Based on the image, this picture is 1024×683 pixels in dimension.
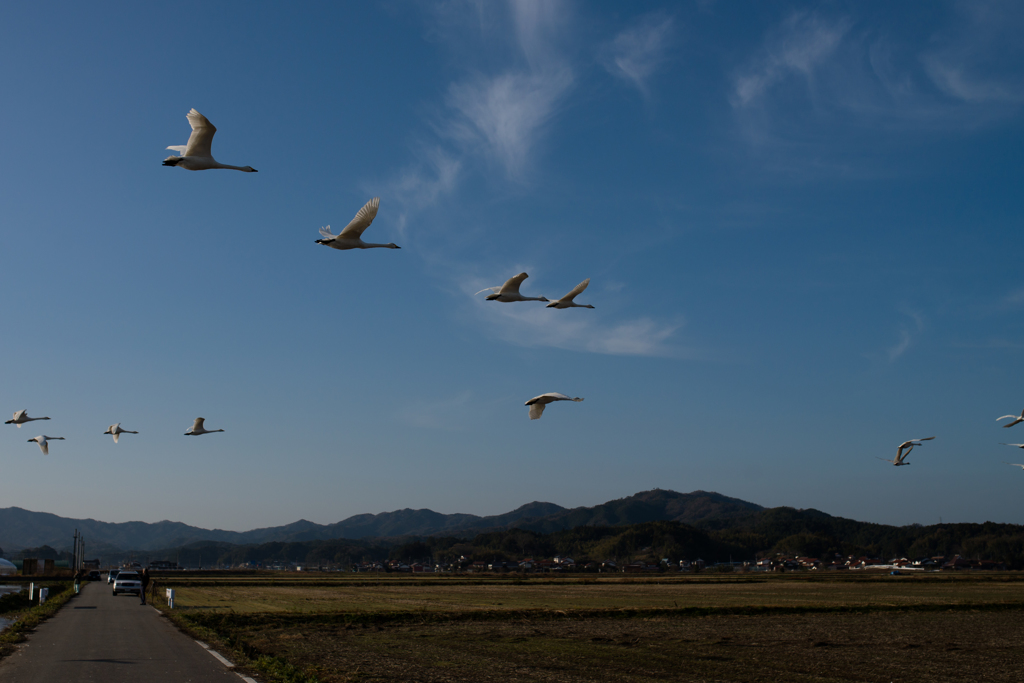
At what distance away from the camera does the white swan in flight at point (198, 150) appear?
13211 millimetres

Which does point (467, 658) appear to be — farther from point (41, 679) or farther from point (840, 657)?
point (840, 657)

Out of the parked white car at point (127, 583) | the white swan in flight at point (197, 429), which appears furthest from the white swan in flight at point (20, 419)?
the parked white car at point (127, 583)

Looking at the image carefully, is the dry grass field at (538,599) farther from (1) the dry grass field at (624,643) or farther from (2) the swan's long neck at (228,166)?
(2) the swan's long neck at (228,166)

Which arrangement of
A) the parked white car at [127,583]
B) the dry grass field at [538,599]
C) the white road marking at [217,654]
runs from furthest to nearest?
the parked white car at [127,583]
the dry grass field at [538,599]
the white road marking at [217,654]

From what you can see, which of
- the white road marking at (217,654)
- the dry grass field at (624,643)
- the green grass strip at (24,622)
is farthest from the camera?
the green grass strip at (24,622)

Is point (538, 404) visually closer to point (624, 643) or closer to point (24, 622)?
point (624, 643)

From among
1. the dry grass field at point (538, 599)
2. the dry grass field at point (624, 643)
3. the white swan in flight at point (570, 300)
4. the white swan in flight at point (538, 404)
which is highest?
the white swan in flight at point (570, 300)

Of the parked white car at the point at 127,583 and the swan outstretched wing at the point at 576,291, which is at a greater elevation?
the swan outstretched wing at the point at 576,291

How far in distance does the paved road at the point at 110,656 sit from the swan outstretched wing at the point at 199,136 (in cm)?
937

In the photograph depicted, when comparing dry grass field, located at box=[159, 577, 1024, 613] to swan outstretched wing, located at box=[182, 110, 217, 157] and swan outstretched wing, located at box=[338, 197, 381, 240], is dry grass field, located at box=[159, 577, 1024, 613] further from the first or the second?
swan outstretched wing, located at box=[182, 110, 217, 157]

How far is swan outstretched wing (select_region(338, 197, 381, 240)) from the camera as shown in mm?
14977

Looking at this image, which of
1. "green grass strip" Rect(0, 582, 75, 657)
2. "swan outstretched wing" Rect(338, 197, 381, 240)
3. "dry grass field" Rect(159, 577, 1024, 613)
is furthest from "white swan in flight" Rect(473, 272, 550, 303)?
"dry grass field" Rect(159, 577, 1024, 613)

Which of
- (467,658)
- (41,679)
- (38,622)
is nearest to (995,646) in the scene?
(467,658)

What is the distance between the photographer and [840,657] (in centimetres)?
2116
